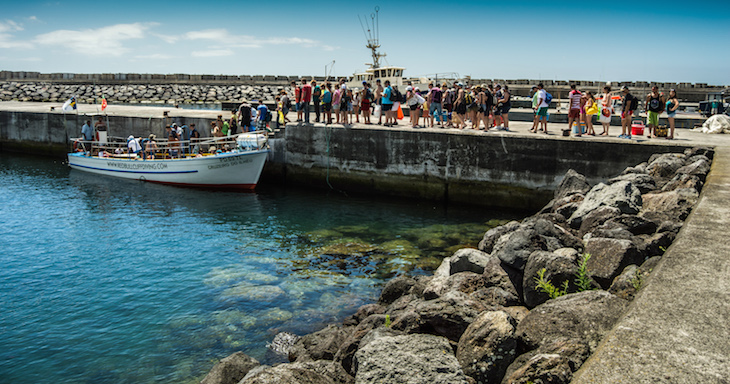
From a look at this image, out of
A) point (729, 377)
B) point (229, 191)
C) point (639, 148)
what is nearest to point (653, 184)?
point (639, 148)

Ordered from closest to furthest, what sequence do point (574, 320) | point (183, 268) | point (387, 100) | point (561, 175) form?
point (574, 320) → point (183, 268) → point (561, 175) → point (387, 100)

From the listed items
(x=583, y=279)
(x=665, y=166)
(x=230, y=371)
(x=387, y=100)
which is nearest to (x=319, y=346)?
(x=230, y=371)

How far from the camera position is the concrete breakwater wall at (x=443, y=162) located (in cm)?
1533

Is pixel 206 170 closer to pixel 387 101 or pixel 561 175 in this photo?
pixel 387 101

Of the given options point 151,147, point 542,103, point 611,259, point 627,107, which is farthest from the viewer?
point 151,147

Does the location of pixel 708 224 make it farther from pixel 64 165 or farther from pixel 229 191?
pixel 64 165

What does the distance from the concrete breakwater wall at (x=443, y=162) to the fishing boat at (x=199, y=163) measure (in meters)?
1.06

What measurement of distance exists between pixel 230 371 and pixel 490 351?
3216 millimetres

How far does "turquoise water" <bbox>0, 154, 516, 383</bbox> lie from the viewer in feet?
26.8

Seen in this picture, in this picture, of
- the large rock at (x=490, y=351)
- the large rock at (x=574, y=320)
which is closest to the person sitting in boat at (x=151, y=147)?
the large rock at (x=490, y=351)

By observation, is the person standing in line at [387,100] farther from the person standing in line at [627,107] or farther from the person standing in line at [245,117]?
the person standing in line at [627,107]

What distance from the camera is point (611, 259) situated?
605cm

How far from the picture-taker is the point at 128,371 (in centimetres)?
754

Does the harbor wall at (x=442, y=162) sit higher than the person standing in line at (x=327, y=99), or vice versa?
the person standing in line at (x=327, y=99)
